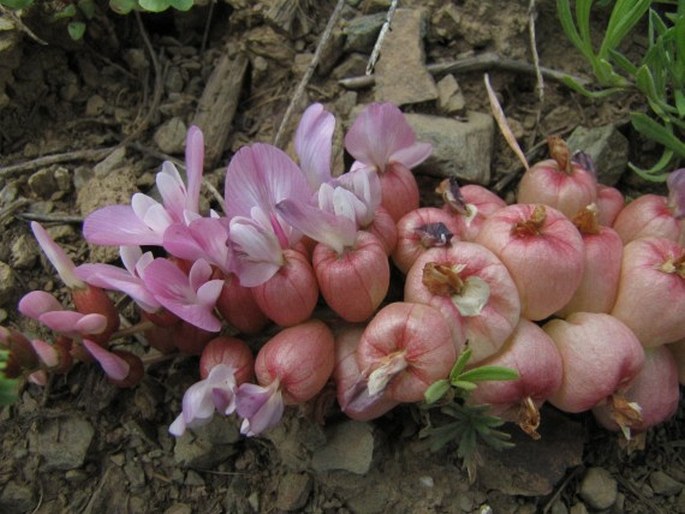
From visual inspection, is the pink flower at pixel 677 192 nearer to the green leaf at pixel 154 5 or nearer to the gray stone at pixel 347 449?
the gray stone at pixel 347 449

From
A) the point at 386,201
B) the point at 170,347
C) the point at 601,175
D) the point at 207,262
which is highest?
the point at 207,262

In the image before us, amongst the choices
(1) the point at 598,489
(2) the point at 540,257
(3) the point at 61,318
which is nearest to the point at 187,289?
(3) the point at 61,318

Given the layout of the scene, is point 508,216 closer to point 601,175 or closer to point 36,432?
point 601,175

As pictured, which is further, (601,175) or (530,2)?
(530,2)

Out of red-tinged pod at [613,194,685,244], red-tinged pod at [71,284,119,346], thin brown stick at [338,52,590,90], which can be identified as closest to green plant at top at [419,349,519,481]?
red-tinged pod at [613,194,685,244]

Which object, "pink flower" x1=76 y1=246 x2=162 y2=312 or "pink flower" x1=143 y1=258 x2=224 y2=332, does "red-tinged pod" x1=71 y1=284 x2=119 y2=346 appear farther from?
"pink flower" x1=143 y1=258 x2=224 y2=332

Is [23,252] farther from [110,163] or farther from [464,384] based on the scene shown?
[464,384]

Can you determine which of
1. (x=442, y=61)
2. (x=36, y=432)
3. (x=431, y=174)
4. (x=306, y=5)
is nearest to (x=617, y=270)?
(x=431, y=174)
